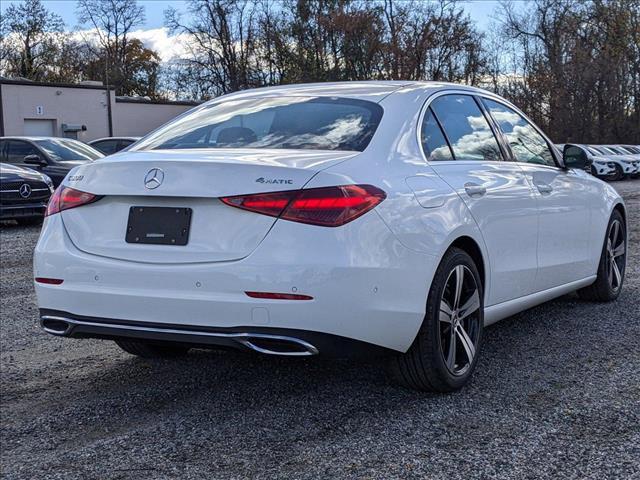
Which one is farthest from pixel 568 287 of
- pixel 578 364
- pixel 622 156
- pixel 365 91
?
pixel 622 156

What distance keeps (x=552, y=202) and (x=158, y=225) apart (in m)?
2.73

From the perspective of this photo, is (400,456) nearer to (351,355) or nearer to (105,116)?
(351,355)

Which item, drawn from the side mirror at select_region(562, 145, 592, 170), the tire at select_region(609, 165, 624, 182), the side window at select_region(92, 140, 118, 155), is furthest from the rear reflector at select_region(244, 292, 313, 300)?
the tire at select_region(609, 165, 624, 182)

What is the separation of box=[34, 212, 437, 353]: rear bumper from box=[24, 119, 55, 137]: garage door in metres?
41.0

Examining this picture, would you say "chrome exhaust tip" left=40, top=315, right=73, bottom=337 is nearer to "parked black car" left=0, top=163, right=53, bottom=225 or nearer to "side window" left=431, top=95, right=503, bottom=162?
"side window" left=431, top=95, right=503, bottom=162

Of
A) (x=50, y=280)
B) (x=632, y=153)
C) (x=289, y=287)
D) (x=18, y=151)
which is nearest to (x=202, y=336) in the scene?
(x=289, y=287)

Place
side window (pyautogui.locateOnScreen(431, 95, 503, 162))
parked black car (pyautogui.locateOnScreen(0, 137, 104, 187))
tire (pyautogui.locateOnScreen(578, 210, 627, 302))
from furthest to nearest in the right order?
parked black car (pyautogui.locateOnScreen(0, 137, 104, 187)) → tire (pyautogui.locateOnScreen(578, 210, 627, 302)) → side window (pyautogui.locateOnScreen(431, 95, 503, 162))

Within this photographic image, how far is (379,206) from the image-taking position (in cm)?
371

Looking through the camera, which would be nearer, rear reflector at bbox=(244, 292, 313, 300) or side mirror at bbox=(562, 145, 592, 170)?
rear reflector at bbox=(244, 292, 313, 300)

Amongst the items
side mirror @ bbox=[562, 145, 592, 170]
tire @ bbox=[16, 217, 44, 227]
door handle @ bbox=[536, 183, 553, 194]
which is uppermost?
side mirror @ bbox=[562, 145, 592, 170]

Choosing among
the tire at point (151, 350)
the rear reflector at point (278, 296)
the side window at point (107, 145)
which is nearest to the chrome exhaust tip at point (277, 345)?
the rear reflector at point (278, 296)

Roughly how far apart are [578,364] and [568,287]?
116cm

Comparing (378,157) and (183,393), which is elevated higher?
(378,157)

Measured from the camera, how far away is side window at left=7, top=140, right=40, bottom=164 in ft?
55.4
